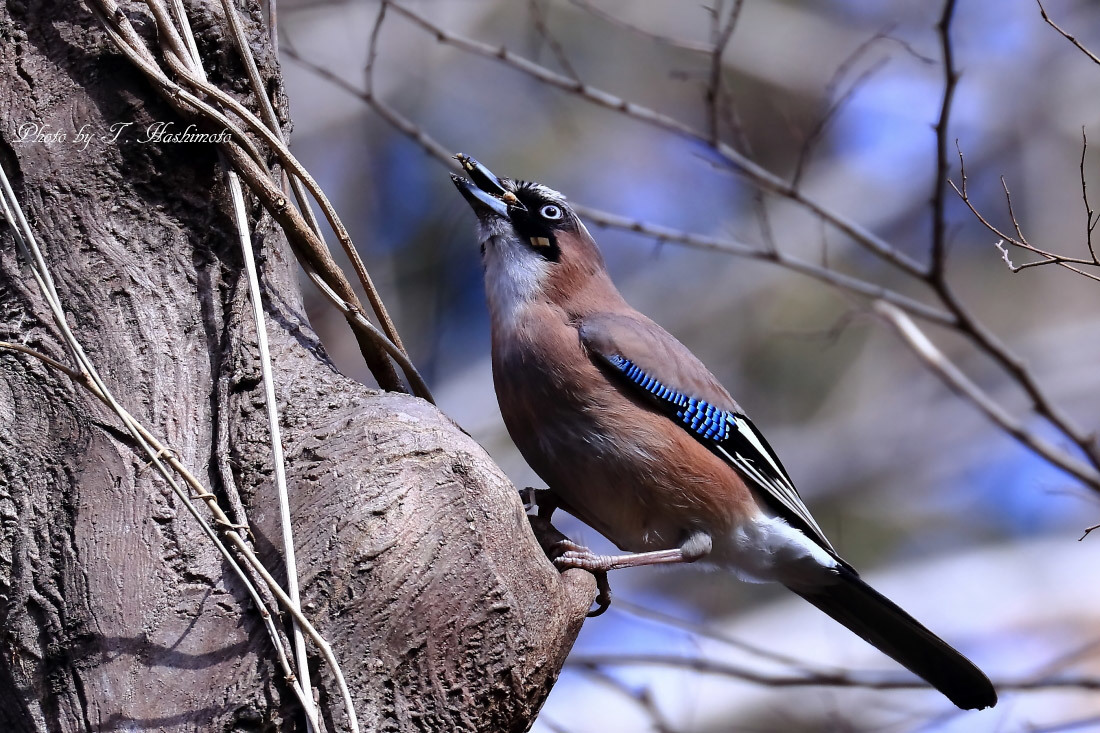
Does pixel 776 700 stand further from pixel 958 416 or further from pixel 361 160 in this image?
pixel 361 160

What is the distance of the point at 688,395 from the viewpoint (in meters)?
3.89

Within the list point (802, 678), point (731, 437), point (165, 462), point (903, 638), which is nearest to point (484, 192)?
point (731, 437)

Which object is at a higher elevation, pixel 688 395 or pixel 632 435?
pixel 688 395

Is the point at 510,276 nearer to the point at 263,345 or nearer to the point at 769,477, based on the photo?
the point at 769,477

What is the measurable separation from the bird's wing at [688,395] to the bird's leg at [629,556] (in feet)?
1.21

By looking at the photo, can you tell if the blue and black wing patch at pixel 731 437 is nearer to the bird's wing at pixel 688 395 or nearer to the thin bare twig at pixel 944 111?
the bird's wing at pixel 688 395

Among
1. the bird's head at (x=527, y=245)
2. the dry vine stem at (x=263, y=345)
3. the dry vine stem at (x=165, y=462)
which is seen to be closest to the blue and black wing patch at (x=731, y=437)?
the bird's head at (x=527, y=245)

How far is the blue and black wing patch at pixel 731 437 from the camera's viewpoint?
3688 mm

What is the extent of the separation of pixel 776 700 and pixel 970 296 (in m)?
5.79

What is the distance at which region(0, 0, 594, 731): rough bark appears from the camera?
2125 millimetres

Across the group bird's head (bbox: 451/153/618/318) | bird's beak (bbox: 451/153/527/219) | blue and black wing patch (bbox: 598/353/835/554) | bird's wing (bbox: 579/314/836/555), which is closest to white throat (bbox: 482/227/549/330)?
bird's head (bbox: 451/153/618/318)

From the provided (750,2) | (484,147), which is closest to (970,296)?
(750,2)

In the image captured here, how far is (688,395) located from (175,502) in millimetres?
2123

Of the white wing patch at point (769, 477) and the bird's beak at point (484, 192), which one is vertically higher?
the bird's beak at point (484, 192)
